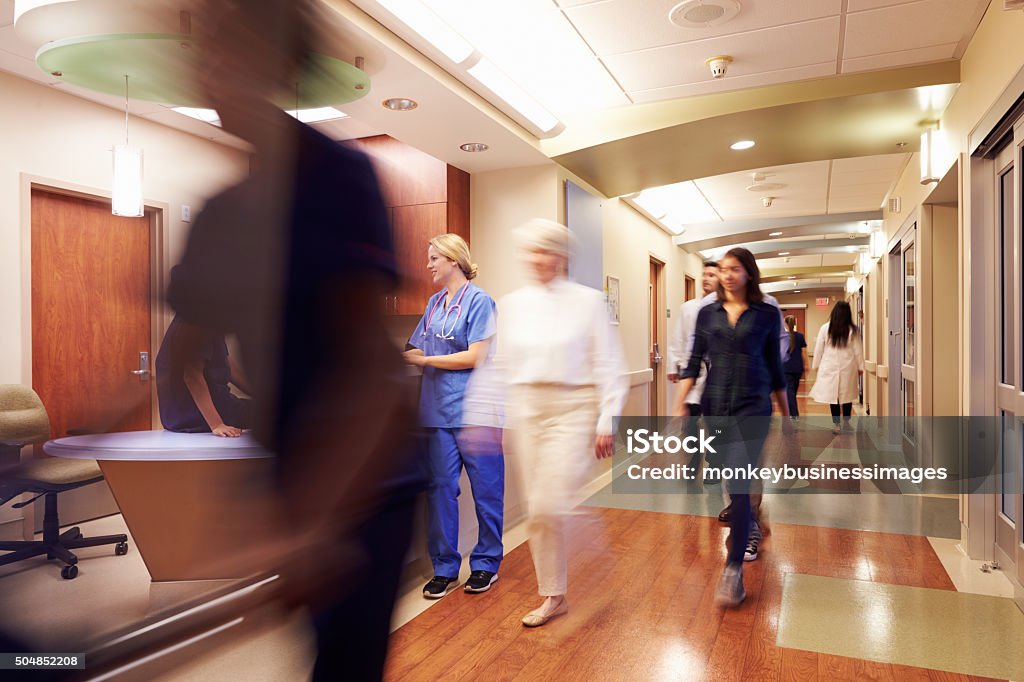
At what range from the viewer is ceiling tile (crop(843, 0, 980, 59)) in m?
3.32

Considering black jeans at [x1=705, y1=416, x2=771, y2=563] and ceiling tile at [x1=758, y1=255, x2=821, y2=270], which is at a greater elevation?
ceiling tile at [x1=758, y1=255, x2=821, y2=270]

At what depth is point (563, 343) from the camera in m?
2.56

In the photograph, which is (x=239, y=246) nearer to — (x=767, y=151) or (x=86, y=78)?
(x=86, y=78)

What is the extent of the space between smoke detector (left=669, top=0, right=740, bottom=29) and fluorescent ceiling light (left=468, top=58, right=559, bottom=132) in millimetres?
968

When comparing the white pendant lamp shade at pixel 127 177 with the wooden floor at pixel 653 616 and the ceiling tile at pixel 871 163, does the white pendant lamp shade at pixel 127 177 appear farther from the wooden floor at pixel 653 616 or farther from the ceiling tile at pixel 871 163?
the ceiling tile at pixel 871 163

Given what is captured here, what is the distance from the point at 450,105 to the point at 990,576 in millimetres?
3659

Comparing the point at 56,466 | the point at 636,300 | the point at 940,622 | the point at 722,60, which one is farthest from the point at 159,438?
the point at 636,300

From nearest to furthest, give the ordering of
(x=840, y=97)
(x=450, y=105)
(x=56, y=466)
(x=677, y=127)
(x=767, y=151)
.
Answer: (x=56, y=466), (x=450, y=105), (x=840, y=97), (x=677, y=127), (x=767, y=151)

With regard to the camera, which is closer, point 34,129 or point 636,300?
point 34,129

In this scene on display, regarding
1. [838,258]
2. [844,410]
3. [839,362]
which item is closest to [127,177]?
[839,362]

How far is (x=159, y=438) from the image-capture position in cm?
111

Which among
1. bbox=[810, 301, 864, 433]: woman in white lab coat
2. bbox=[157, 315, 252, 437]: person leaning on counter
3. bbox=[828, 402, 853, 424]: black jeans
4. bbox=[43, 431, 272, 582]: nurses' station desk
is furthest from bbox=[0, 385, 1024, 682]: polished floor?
bbox=[828, 402, 853, 424]: black jeans

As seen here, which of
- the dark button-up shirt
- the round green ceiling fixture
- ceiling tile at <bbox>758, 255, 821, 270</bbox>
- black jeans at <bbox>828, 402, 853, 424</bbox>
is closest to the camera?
the round green ceiling fixture

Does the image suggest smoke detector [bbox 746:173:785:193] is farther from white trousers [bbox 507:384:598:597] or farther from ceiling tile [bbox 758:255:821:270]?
ceiling tile [bbox 758:255:821:270]
